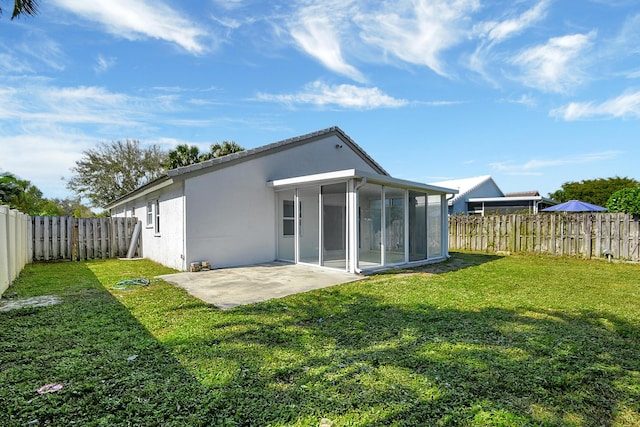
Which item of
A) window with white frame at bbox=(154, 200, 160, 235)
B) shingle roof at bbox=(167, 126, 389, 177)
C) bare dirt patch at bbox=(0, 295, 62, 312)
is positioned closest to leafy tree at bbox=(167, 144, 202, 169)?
window with white frame at bbox=(154, 200, 160, 235)

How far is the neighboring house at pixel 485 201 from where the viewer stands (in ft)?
85.8

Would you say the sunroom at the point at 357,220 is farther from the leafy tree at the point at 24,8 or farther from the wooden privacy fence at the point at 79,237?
the wooden privacy fence at the point at 79,237

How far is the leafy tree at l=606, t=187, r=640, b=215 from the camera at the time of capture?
10.7m

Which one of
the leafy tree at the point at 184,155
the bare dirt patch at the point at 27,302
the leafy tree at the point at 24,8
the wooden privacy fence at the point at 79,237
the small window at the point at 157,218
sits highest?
the leafy tree at the point at 184,155

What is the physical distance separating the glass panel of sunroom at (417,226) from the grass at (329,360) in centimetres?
439

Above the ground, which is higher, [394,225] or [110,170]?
[110,170]

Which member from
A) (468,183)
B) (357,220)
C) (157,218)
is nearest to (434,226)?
(357,220)

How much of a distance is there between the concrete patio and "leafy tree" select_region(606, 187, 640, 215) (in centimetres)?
1014

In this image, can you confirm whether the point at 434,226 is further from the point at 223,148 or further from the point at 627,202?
the point at 223,148

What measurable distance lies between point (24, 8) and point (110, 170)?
28785 millimetres

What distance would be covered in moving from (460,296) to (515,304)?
96 cm

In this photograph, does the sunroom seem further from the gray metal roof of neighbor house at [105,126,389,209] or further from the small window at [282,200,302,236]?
the gray metal roof of neighbor house at [105,126,389,209]

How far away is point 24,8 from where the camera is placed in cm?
559

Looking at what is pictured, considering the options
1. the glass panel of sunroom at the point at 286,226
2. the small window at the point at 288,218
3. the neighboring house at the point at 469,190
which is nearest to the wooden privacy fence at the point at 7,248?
the glass panel of sunroom at the point at 286,226
